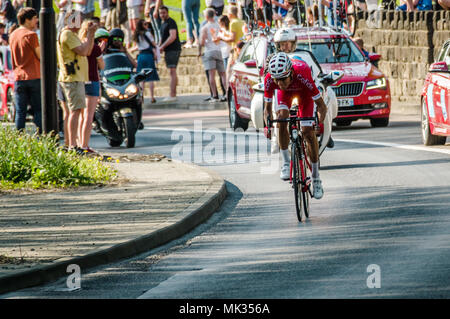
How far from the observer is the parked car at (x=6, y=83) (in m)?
24.4

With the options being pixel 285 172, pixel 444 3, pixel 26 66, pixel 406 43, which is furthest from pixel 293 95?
pixel 406 43

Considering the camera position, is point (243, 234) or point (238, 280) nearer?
point (238, 280)

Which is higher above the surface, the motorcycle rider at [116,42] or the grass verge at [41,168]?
the motorcycle rider at [116,42]

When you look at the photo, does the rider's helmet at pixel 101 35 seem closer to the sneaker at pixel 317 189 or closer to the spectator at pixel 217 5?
the sneaker at pixel 317 189

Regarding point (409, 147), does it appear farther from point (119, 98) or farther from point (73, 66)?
point (73, 66)

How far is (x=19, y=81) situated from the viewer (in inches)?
690

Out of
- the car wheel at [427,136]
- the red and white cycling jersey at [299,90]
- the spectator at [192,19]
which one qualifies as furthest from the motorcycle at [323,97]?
the spectator at [192,19]

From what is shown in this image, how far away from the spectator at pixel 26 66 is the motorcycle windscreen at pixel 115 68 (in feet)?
4.60

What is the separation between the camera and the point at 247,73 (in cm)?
2122
